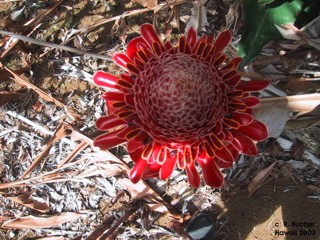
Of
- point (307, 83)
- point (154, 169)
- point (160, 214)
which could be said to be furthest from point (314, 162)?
point (154, 169)

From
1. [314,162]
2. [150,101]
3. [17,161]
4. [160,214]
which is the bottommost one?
[160,214]

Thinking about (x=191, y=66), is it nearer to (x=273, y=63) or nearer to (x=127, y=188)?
(x=273, y=63)

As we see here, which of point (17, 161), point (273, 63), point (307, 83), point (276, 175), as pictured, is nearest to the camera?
point (307, 83)

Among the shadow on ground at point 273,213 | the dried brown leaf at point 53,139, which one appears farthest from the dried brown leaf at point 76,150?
the shadow on ground at point 273,213

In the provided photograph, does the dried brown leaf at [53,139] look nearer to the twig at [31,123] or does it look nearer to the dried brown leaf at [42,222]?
the twig at [31,123]

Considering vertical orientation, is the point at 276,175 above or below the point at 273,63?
below

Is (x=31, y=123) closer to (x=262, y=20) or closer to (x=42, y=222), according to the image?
(x=42, y=222)

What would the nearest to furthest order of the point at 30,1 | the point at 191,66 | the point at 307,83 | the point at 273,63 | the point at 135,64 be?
the point at 191,66, the point at 135,64, the point at 307,83, the point at 273,63, the point at 30,1

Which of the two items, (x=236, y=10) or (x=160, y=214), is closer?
(x=236, y=10)
